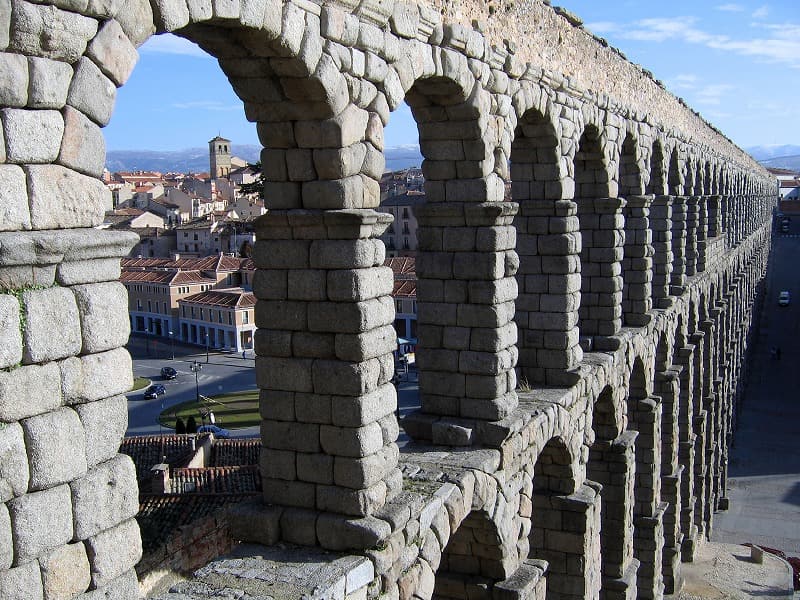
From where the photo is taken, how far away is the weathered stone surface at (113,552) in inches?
165

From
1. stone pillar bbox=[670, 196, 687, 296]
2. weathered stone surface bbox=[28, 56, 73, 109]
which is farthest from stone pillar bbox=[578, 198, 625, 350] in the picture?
weathered stone surface bbox=[28, 56, 73, 109]

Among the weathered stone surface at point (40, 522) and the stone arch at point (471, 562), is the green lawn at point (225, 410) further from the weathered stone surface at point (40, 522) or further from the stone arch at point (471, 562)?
the weathered stone surface at point (40, 522)

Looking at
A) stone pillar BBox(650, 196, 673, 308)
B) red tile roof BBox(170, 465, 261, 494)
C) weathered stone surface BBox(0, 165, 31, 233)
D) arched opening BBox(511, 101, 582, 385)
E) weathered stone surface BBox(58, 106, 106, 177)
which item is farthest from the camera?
red tile roof BBox(170, 465, 261, 494)

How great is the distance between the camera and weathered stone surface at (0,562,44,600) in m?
3.78

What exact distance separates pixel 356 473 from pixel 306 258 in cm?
165

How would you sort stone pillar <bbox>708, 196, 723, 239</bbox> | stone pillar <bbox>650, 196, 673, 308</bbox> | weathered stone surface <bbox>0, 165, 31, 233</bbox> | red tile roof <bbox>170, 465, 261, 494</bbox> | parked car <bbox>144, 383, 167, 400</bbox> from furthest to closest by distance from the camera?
1. parked car <bbox>144, 383, 167, 400</bbox>
2. stone pillar <bbox>708, 196, 723, 239</bbox>
3. red tile roof <bbox>170, 465, 261, 494</bbox>
4. stone pillar <bbox>650, 196, 673, 308</bbox>
5. weathered stone surface <bbox>0, 165, 31, 233</bbox>

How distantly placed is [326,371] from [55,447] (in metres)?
2.72

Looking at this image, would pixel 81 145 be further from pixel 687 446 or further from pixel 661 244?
pixel 687 446

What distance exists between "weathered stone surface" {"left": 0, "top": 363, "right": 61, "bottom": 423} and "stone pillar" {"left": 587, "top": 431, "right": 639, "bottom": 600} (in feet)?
33.9

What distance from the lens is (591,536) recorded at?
35.4 feet

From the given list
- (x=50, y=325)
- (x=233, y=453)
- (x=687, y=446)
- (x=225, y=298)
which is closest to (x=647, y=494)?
(x=687, y=446)

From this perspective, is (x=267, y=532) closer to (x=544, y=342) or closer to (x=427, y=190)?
(x=427, y=190)

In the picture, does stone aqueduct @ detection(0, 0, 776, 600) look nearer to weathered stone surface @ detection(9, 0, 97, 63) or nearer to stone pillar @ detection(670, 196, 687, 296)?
weathered stone surface @ detection(9, 0, 97, 63)

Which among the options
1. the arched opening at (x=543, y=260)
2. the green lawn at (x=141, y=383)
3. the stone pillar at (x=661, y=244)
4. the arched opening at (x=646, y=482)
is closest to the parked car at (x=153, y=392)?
Result: the green lawn at (x=141, y=383)
